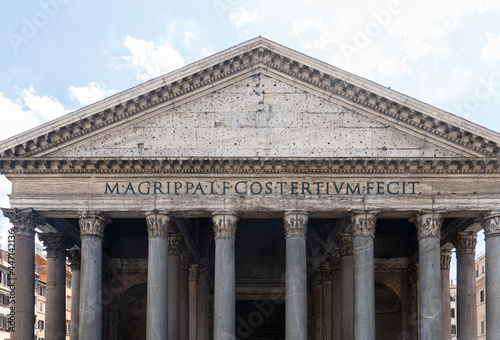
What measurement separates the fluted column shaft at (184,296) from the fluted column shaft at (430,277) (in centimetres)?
862

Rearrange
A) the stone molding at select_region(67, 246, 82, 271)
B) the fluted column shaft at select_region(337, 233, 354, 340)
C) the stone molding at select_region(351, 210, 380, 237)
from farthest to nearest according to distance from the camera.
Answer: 1. the stone molding at select_region(67, 246, 82, 271)
2. the fluted column shaft at select_region(337, 233, 354, 340)
3. the stone molding at select_region(351, 210, 380, 237)

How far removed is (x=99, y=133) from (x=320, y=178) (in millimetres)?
6704

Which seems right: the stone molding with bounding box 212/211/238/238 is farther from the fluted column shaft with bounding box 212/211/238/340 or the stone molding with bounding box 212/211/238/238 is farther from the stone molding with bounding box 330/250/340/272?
the stone molding with bounding box 330/250/340/272

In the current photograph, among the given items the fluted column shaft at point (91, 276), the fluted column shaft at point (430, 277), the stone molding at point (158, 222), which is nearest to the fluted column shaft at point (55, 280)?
the fluted column shaft at point (91, 276)

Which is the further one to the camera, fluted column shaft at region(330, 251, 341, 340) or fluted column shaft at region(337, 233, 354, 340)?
fluted column shaft at region(330, 251, 341, 340)

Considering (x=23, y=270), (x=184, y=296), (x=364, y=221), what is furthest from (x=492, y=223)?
(x=23, y=270)

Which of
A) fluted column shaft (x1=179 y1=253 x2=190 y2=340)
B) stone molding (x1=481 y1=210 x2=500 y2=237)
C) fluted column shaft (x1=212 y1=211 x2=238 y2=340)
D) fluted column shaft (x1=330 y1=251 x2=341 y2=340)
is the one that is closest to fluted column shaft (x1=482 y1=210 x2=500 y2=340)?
stone molding (x1=481 y1=210 x2=500 y2=237)

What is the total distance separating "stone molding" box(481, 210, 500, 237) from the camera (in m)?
20.6

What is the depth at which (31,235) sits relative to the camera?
68.1ft

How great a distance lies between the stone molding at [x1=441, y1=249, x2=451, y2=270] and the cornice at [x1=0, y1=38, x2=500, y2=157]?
6.53 metres

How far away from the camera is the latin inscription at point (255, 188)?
2092 centimetres

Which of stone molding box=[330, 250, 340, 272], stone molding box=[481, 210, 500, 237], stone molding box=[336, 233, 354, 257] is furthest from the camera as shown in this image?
stone molding box=[330, 250, 340, 272]

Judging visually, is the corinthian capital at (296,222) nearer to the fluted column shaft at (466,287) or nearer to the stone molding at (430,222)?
the stone molding at (430,222)

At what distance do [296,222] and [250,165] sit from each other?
7.01 ft
